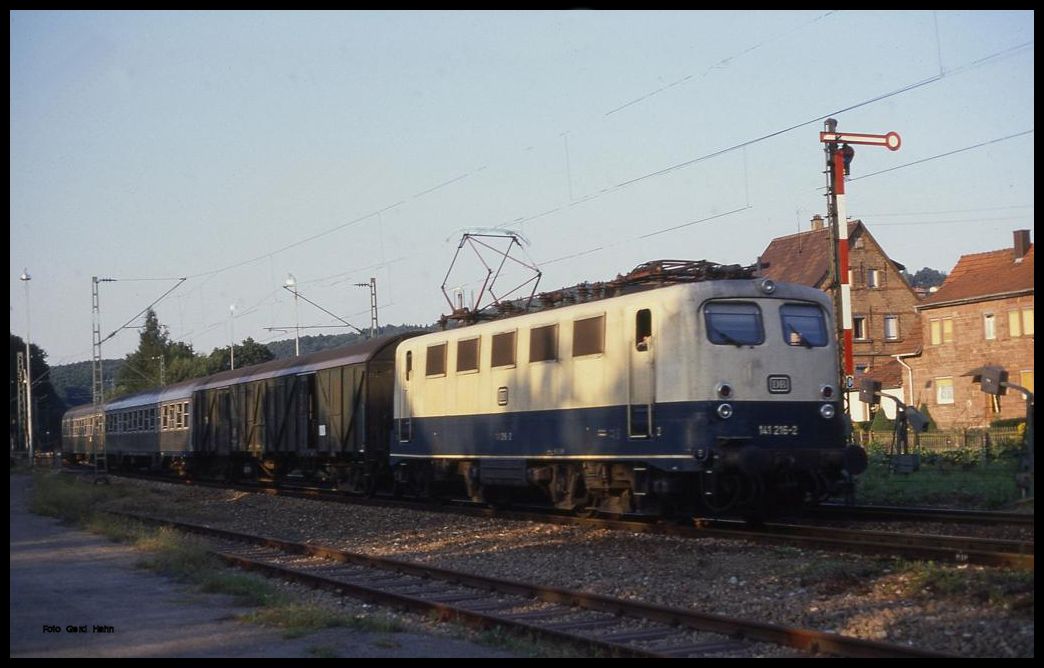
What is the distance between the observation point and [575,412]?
709 inches

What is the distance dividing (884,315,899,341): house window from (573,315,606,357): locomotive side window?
4865 centimetres

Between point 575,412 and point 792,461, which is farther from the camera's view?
point 575,412

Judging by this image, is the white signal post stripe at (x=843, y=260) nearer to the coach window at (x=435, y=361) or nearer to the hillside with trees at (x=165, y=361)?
the coach window at (x=435, y=361)

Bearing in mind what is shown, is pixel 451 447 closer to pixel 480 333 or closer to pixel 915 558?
pixel 480 333

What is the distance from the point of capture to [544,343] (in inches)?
743

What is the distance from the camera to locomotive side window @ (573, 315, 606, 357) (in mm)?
17422

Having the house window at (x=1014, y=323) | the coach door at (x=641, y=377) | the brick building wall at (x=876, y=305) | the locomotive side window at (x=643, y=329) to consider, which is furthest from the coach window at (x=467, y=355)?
the brick building wall at (x=876, y=305)

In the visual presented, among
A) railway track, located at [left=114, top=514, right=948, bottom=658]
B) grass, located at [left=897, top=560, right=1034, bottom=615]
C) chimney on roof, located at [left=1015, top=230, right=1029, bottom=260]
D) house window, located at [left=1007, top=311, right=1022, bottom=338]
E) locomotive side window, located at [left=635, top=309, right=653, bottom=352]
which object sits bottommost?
railway track, located at [left=114, top=514, right=948, bottom=658]

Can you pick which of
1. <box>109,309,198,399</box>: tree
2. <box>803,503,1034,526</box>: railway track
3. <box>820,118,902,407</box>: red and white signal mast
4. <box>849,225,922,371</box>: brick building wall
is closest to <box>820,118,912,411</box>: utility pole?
<box>820,118,902,407</box>: red and white signal mast

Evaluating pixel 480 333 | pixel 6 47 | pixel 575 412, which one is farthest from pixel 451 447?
pixel 6 47

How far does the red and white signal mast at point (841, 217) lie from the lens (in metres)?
26.5

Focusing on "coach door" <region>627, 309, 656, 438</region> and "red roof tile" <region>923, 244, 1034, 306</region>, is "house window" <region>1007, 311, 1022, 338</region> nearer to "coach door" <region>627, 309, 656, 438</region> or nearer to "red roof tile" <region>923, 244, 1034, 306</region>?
"red roof tile" <region>923, 244, 1034, 306</region>

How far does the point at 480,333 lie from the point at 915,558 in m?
9.95

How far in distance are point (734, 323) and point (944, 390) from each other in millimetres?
38982
